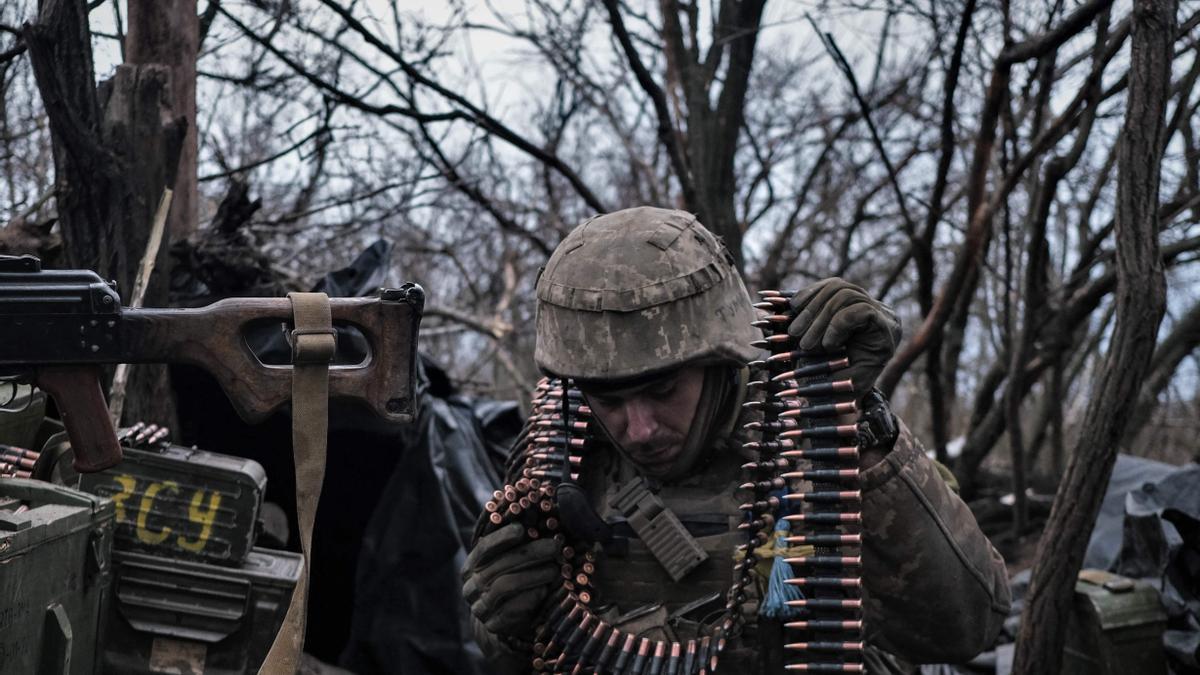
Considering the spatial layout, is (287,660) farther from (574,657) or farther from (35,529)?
(574,657)

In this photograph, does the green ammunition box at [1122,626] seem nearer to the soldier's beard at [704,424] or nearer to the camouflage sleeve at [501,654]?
the soldier's beard at [704,424]

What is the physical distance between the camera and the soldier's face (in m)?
3.30

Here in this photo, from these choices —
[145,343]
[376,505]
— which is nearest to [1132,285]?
[145,343]

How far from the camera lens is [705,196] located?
7.21 m

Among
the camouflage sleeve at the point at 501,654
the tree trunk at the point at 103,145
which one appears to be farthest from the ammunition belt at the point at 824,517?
the tree trunk at the point at 103,145

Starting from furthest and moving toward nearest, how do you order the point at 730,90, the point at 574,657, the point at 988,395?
the point at 988,395
the point at 730,90
the point at 574,657

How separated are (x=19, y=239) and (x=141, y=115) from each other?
0.70m

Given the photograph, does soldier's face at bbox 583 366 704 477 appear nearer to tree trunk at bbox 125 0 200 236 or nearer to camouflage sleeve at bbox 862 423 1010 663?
camouflage sleeve at bbox 862 423 1010 663

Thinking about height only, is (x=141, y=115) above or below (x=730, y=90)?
below

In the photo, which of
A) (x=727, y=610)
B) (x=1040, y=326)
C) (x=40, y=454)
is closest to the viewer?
(x=727, y=610)

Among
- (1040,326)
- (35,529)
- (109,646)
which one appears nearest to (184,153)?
(109,646)

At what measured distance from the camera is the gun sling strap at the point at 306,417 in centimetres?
256

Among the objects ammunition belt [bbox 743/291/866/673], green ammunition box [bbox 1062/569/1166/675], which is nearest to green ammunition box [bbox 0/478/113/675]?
ammunition belt [bbox 743/291/866/673]

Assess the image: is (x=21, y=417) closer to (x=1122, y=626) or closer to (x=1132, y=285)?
(x=1132, y=285)
